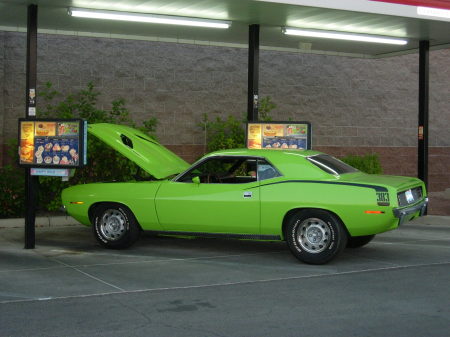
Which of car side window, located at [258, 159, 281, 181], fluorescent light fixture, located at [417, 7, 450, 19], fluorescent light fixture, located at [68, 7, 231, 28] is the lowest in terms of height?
car side window, located at [258, 159, 281, 181]

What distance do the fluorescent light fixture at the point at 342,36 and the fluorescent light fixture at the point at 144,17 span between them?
1.53 meters

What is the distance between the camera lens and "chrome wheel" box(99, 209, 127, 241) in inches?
453

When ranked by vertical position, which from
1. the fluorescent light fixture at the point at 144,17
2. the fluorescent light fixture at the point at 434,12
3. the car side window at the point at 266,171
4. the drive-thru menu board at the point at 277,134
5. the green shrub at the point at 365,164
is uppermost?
the fluorescent light fixture at the point at 434,12

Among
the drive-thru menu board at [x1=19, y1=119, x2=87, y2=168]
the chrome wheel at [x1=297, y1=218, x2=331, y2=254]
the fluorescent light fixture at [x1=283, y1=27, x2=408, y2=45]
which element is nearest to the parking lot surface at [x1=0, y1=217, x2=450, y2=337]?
the chrome wheel at [x1=297, y1=218, x2=331, y2=254]

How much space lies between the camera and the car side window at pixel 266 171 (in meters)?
10.7

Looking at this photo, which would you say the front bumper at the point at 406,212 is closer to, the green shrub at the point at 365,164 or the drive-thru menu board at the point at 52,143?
the drive-thru menu board at the point at 52,143

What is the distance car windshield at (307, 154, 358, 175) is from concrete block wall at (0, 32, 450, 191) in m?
7.34

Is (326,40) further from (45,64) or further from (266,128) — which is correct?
(45,64)

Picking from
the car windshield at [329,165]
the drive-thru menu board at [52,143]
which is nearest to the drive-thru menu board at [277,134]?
the car windshield at [329,165]

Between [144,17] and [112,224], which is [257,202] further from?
[144,17]

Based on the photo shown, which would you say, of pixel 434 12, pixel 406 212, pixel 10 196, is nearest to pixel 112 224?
pixel 10 196

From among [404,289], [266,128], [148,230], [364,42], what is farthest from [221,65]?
[404,289]

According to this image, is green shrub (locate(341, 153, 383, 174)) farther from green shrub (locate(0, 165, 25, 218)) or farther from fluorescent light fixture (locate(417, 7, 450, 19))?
green shrub (locate(0, 165, 25, 218))

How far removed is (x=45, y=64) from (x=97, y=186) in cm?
592
